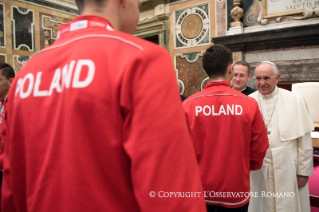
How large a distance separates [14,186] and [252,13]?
5.64 meters

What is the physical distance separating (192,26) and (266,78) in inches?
163

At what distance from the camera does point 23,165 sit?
0.80m

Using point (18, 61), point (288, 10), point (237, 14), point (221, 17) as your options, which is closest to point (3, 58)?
point (18, 61)

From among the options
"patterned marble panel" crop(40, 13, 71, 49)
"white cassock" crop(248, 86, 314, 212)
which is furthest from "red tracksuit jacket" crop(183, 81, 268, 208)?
"patterned marble panel" crop(40, 13, 71, 49)

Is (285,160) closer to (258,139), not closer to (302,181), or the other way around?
(302,181)

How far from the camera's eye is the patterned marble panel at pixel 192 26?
6.15 m

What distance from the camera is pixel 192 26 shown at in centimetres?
639

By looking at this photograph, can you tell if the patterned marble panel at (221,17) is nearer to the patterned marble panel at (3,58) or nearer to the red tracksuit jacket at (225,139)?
the red tracksuit jacket at (225,139)

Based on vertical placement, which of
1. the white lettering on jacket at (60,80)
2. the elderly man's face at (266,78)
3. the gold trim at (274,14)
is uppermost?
the gold trim at (274,14)

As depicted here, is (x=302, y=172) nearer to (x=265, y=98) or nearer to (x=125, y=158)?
(x=265, y=98)

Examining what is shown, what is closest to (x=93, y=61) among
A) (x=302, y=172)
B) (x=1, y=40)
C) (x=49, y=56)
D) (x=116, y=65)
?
(x=116, y=65)

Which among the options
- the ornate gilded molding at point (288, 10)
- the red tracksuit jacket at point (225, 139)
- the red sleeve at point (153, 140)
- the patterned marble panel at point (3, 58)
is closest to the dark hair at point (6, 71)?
the red tracksuit jacket at point (225, 139)

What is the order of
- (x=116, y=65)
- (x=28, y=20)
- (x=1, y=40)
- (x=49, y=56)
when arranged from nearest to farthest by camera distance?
(x=116, y=65) → (x=49, y=56) → (x=1, y=40) → (x=28, y=20)

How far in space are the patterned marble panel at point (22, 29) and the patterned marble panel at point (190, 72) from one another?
12.3 ft
